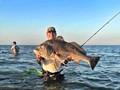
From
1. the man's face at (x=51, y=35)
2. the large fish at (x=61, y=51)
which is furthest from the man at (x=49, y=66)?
the large fish at (x=61, y=51)

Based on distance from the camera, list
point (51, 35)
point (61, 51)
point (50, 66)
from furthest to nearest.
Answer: point (50, 66) → point (51, 35) → point (61, 51)

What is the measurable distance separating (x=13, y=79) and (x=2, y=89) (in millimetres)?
2705

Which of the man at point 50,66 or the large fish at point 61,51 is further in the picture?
the man at point 50,66

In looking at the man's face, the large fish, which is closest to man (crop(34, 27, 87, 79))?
the man's face

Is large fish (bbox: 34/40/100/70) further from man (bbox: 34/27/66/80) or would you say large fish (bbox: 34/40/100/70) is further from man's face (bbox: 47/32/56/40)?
man's face (bbox: 47/32/56/40)

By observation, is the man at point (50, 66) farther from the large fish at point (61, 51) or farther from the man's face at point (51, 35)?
the large fish at point (61, 51)

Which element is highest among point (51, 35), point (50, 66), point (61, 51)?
point (51, 35)

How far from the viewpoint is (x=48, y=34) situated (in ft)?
36.4

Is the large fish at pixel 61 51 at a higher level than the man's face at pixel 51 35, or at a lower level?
lower

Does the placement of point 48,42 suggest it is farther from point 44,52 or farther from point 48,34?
point 48,34

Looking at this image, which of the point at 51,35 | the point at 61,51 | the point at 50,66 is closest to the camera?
the point at 61,51

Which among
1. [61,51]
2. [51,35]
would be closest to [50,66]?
[51,35]

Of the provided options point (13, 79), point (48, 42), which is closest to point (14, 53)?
point (13, 79)

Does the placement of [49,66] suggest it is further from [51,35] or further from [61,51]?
[61,51]
